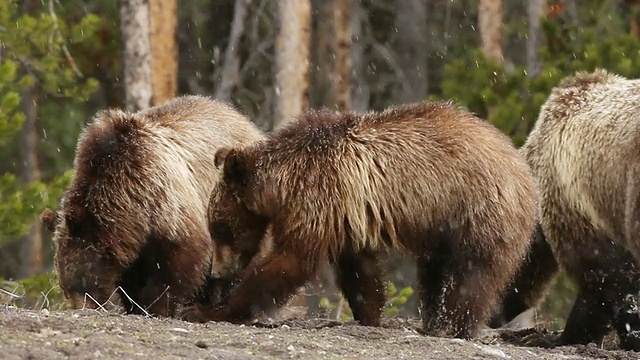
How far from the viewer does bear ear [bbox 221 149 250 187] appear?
322 inches

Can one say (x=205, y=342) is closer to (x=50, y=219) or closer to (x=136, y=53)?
(x=50, y=219)

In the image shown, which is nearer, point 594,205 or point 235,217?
point 235,217

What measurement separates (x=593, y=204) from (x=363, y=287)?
1.86m

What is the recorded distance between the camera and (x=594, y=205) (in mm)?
8719

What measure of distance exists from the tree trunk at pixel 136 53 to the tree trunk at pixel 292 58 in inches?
81.1

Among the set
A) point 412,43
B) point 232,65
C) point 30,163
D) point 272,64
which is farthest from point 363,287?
point 412,43

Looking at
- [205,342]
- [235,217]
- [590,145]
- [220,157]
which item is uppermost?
[590,145]

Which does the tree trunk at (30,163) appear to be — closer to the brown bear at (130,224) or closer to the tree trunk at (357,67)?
the tree trunk at (357,67)

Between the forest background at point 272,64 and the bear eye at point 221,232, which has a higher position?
the forest background at point 272,64

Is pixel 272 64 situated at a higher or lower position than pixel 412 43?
lower

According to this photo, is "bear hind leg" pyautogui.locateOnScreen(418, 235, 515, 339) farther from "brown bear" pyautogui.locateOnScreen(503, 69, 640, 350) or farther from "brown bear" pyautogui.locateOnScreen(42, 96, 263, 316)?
"brown bear" pyautogui.locateOnScreen(42, 96, 263, 316)

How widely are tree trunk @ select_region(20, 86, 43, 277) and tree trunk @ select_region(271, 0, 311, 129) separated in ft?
24.1

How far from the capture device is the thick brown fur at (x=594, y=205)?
852cm

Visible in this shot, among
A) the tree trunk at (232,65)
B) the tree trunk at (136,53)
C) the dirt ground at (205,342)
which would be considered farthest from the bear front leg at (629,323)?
the tree trunk at (232,65)
